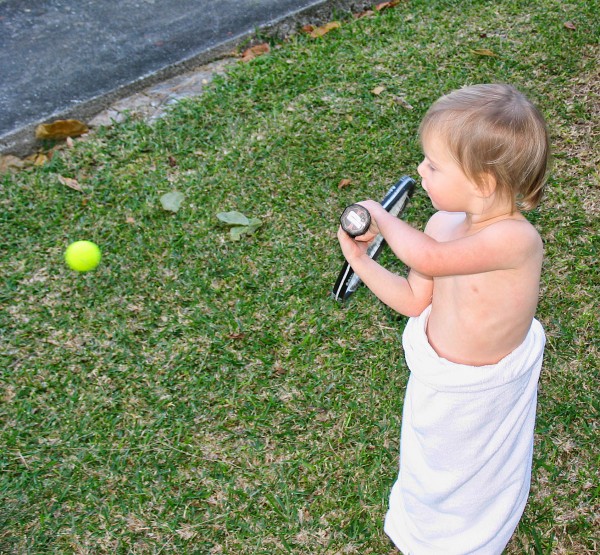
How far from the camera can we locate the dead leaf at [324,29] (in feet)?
14.2

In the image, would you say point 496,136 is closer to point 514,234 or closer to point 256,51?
point 514,234

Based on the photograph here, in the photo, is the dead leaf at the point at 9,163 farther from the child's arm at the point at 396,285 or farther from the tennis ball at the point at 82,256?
the child's arm at the point at 396,285

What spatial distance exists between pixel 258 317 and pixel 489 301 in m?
1.34

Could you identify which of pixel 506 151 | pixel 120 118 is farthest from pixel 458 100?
pixel 120 118

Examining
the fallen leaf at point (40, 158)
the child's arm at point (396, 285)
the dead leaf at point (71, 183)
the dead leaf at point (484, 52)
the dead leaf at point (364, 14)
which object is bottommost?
the dead leaf at point (484, 52)

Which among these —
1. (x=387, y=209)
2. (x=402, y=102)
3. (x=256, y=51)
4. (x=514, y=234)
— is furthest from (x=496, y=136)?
(x=256, y=51)

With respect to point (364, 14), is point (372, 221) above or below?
above

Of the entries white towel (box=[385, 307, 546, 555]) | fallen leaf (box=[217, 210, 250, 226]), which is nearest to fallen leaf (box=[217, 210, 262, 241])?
fallen leaf (box=[217, 210, 250, 226])

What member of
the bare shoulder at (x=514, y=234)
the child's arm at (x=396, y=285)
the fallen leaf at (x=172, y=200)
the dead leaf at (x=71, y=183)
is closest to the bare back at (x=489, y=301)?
the bare shoulder at (x=514, y=234)

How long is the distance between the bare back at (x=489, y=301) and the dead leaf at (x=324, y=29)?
108 inches

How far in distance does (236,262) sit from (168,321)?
0.43 metres

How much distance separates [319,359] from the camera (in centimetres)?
284

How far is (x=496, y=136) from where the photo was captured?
1674mm

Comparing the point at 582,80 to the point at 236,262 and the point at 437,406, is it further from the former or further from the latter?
the point at 437,406
